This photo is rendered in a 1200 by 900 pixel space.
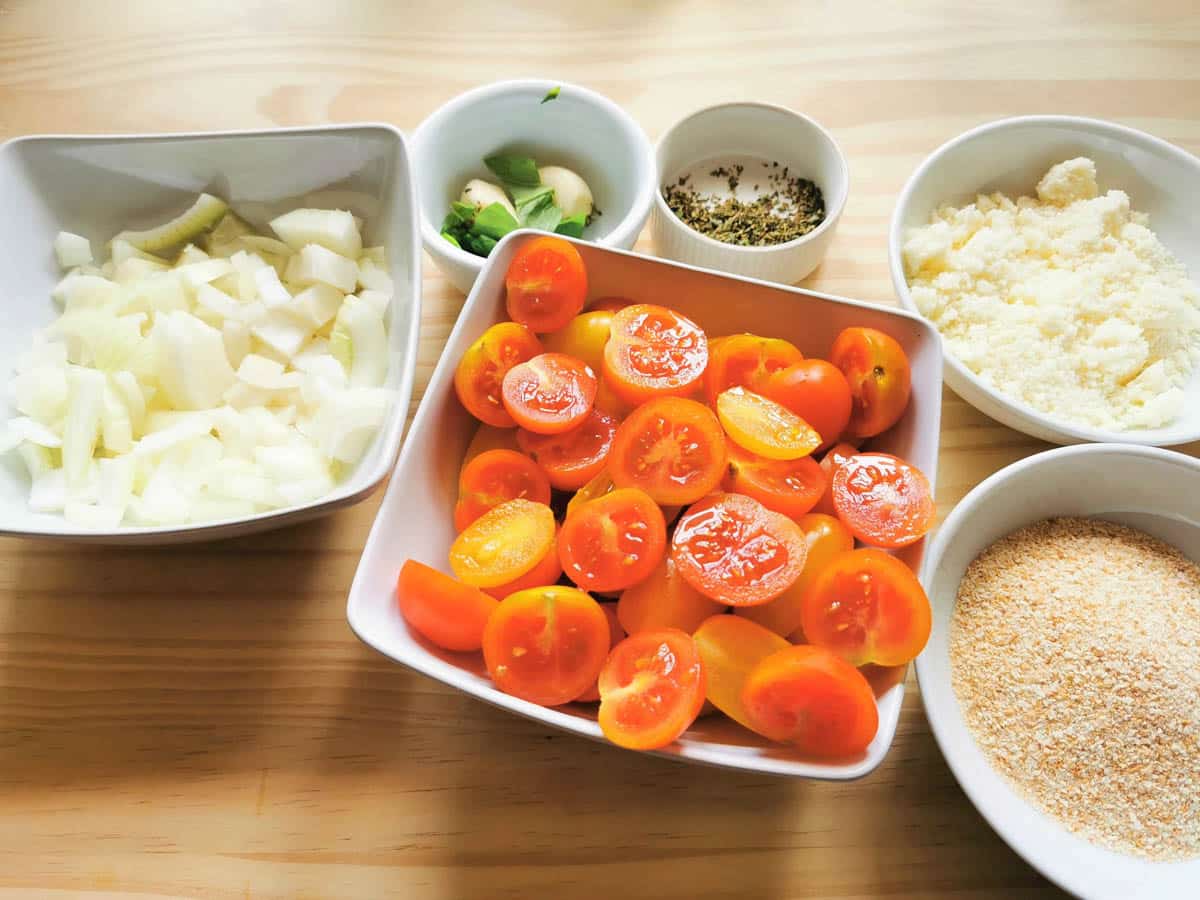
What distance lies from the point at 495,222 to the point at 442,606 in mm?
533

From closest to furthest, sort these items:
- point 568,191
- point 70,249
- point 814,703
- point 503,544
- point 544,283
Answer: point 814,703
point 503,544
point 544,283
point 70,249
point 568,191

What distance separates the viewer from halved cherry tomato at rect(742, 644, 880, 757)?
28.3 inches

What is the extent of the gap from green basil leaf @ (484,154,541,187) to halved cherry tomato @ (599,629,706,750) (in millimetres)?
675

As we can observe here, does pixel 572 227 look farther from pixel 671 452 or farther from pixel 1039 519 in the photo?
pixel 1039 519

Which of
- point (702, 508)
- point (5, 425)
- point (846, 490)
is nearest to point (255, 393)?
point (5, 425)

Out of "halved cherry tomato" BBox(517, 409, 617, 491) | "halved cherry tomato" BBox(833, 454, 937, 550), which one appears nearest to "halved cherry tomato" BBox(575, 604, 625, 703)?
"halved cherry tomato" BBox(517, 409, 617, 491)

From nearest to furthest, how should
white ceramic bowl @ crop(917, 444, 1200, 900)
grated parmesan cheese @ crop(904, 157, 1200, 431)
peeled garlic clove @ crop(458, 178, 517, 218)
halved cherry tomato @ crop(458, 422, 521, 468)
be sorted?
1. white ceramic bowl @ crop(917, 444, 1200, 900)
2. halved cherry tomato @ crop(458, 422, 521, 468)
3. grated parmesan cheese @ crop(904, 157, 1200, 431)
4. peeled garlic clove @ crop(458, 178, 517, 218)

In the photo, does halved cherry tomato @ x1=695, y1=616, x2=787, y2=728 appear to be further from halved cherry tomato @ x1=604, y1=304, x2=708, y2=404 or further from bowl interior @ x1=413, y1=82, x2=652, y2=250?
bowl interior @ x1=413, y1=82, x2=652, y2=250

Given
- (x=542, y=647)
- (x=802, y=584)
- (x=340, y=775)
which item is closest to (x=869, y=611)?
(x=802, y=584)

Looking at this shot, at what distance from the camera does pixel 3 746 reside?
0.95m

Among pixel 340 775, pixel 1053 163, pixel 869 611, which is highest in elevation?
pixel 1053 163

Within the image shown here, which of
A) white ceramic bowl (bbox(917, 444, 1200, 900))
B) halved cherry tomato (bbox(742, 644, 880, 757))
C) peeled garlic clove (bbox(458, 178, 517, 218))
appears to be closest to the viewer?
halved cherry tomato (bbox(742, 644, 880, 757))

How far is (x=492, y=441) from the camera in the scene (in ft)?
3.06

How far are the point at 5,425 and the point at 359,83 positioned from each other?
0.71 metres
